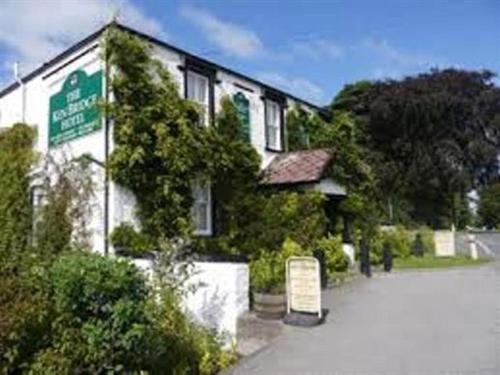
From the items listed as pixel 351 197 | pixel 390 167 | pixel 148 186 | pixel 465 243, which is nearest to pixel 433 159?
pixel 390 167

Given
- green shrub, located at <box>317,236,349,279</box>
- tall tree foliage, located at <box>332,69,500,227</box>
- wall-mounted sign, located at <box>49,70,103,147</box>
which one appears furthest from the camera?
tall tree foliage, located at <box>332,69,500,227</box>

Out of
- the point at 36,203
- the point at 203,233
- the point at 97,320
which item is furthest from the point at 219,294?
the point at 36,203

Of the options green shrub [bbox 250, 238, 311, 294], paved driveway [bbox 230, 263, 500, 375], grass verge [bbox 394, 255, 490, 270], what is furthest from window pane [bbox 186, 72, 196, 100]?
grass verge [bbox 394, 255, 490, 270]

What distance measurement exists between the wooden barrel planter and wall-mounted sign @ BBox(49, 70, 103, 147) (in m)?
7.24

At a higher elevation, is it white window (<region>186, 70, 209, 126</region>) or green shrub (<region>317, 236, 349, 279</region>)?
white window (<region>186, 70, 209, 126</region>)

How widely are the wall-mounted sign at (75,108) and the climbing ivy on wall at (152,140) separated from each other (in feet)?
2.39

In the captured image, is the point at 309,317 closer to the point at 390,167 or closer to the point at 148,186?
the point at 148,186

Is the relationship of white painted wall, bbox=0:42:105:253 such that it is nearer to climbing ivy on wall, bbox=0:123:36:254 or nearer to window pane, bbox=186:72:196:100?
climbing ivy on wall, bbox=0:123:36:254

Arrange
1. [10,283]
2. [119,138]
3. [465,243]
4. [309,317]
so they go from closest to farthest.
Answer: [10,283] < [309,317] < [119,138] < [465,243]

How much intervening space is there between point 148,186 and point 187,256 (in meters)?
4.43

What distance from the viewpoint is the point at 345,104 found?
161 feet

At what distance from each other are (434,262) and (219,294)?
14.0 metres

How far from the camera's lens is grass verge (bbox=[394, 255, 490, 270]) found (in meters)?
23.6

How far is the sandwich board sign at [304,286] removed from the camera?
13.0 m
